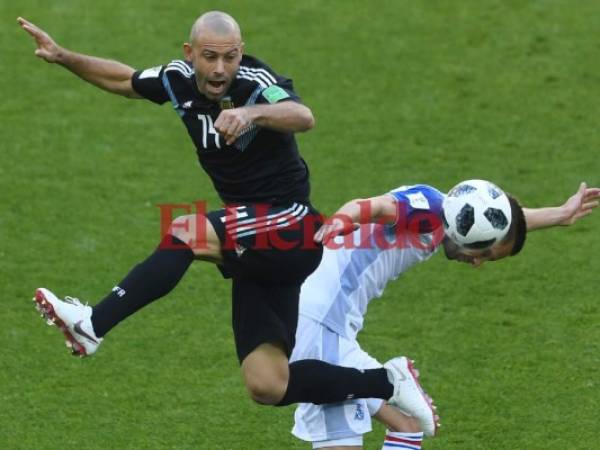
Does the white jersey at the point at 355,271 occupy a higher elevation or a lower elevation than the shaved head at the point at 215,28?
lower

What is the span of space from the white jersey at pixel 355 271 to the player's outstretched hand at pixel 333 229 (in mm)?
919

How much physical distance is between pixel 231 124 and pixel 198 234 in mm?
744

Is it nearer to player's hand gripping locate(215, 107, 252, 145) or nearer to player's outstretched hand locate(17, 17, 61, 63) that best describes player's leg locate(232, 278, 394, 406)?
player's hand gripping locate(215, 107, 252, 145)

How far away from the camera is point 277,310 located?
7.94 meters

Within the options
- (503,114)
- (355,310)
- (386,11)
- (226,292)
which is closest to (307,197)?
(355,310)

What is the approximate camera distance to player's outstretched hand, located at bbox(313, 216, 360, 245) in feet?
23.9

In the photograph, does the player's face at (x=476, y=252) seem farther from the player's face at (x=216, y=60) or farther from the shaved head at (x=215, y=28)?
the shaved head at (x=215, y=28)

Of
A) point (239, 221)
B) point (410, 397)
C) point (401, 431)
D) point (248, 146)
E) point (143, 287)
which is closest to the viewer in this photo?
point (143, 287)

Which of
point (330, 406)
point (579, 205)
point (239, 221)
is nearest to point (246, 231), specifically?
point (239, 221)

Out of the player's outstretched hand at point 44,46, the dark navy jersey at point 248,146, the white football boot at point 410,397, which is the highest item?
the player's outstretched hand at point 44,46

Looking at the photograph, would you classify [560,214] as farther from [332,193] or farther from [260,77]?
[332,193]

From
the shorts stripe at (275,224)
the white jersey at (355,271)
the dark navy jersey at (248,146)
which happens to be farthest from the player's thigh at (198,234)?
the white jersey at (355,271)

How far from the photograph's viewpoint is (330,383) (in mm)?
8070

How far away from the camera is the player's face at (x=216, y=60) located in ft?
24.6
